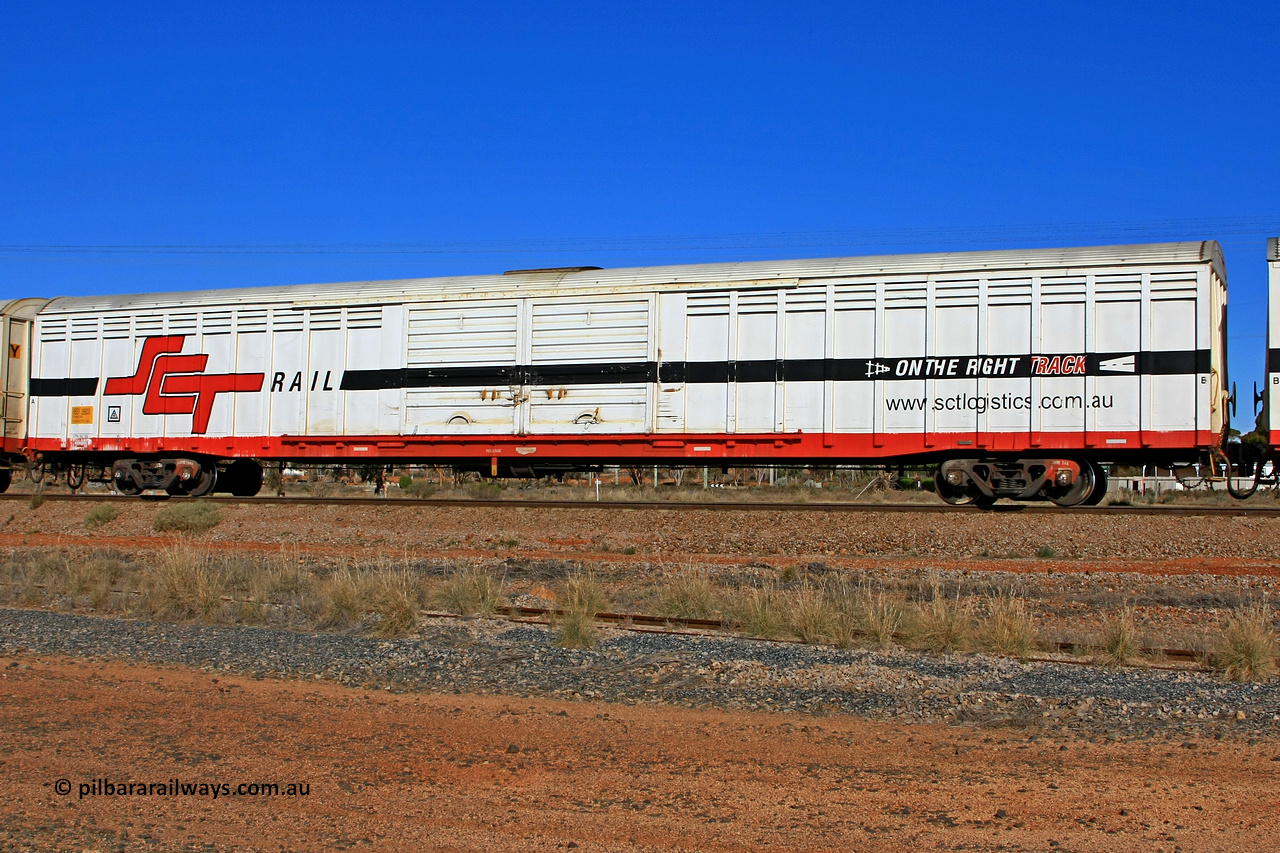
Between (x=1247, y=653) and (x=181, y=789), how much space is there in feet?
23.2

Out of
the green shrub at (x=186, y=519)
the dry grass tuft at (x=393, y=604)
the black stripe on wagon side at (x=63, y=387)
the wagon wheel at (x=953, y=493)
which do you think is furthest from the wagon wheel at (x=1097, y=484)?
the black stripe on wagon side at (x=63, y=387)

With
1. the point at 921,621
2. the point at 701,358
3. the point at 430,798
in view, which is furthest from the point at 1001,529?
the point at 430,798

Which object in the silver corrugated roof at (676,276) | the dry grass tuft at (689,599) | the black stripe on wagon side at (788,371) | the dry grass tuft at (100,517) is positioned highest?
the silver corrugated roof at (676,276)

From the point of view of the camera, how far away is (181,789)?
4.69 meters

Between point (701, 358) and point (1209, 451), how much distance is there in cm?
736

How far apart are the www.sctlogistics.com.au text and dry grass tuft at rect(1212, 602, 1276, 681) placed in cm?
641

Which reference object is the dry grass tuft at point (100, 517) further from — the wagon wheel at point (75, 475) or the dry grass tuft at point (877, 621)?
the dry grass tuft at point (877, 621)

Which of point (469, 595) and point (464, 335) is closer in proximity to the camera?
point (469, 595)

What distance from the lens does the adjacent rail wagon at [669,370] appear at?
1451 cm

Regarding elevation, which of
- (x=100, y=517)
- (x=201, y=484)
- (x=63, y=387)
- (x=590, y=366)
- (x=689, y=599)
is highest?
(x=590, y=366)

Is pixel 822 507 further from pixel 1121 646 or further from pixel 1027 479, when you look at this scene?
pixel 1121 646

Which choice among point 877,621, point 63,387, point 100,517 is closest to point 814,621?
point 877,621

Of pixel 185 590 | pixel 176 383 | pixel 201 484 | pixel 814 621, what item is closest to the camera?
pixel 814 621

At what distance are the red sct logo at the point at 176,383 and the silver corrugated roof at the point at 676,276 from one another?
2.78ft
